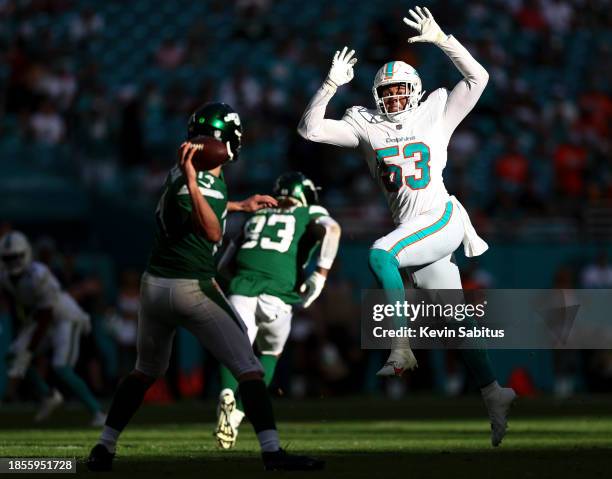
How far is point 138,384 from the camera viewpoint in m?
7.19

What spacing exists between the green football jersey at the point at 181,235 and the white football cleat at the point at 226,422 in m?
2.06

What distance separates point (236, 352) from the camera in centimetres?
693

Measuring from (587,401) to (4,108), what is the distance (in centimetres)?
884

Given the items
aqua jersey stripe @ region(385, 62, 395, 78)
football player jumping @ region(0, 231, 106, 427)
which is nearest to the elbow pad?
aqua jersey stripe @ region(385, 62, 395, 78)

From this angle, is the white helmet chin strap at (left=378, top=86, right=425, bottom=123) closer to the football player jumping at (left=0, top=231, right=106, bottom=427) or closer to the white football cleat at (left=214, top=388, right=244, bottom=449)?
the white football cleat at (left=214, top=388, right=244, bottom=449)

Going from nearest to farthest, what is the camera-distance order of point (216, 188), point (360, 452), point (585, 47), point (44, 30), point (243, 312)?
point (216, 188) → point (360, 452) → point (243, 312) → point (44, 30) → point (585, 47)

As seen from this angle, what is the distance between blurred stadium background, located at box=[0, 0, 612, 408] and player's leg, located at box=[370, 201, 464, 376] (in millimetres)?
7443

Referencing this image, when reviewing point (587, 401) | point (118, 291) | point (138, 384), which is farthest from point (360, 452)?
point (118, 291)

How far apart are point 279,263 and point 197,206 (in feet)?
13.2

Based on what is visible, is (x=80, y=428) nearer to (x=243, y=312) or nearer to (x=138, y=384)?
(x=243, y=312)

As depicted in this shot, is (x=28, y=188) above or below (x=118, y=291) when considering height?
above

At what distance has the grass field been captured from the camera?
291 inches

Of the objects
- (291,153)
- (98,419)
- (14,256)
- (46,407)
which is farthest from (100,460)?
(291,153)

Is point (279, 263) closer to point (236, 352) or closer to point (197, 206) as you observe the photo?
point (236, 352)
